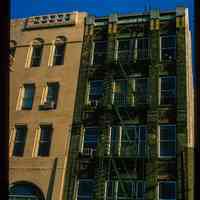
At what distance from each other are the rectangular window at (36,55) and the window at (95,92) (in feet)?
17.4

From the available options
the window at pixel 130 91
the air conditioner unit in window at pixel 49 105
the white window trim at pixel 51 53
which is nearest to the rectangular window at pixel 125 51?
the window at pixel 130 91

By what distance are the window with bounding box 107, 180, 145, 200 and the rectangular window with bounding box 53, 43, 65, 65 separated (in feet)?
36.1

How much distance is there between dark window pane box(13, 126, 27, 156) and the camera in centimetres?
2845

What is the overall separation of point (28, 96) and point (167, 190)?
13069mm

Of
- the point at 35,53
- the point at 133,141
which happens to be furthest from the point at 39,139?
the point at 35,53

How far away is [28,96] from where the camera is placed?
100ft

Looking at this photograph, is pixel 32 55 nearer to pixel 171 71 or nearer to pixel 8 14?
pixel 171 71

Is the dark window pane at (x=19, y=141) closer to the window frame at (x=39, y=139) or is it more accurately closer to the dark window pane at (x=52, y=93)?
the window frame at (x=39, y=139)

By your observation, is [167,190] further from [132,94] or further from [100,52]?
[100,52]

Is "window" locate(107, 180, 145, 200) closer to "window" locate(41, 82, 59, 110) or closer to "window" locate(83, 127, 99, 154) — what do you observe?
"window" locate(83, 127, 99, 154)

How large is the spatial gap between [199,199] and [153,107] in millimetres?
22652

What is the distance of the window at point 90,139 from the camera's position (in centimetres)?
2711
